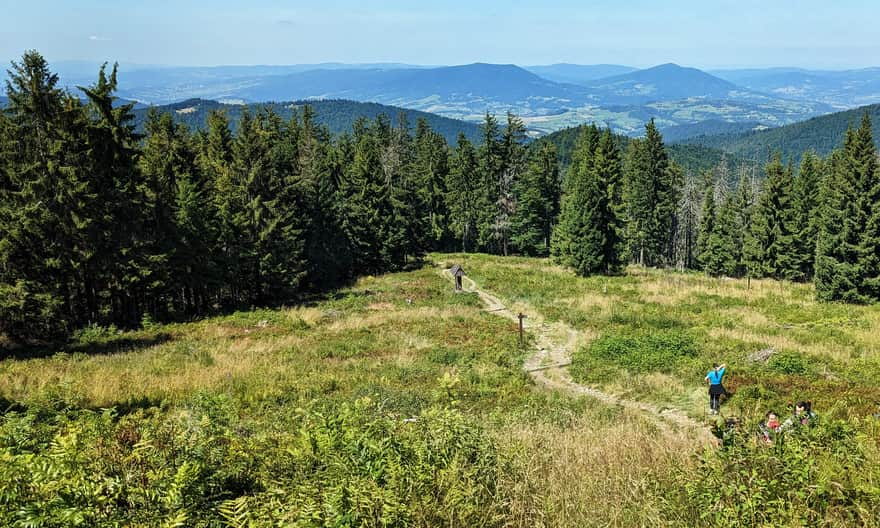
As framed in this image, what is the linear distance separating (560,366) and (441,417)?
14.5 meters

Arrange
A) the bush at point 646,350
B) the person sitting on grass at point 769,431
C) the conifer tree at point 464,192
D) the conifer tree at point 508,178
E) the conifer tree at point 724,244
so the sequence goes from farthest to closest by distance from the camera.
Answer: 1. the conifer tree at point 464,192
2. the conifer tree at point 508,178
3. the conifer tree at point 724,244
4. the bush at point 646,350
5. the person sitting on grass at point 769,431

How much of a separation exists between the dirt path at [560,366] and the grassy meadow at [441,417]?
0.49 meters

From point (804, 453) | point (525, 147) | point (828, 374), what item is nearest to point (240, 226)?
point (828, 374)

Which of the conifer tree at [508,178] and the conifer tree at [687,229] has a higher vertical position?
the conifer tree at [508,178]

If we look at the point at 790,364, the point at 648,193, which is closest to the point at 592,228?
the point at 648,193

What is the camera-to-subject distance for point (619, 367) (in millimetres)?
17812

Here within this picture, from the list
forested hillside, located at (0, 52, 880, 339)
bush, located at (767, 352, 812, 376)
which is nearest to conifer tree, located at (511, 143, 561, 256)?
forested hillside, located at (0, 52, 880, 339)

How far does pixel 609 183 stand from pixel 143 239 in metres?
40.6

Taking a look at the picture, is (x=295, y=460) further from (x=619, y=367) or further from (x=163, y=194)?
(x=163, y=194)

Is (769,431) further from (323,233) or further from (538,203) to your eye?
(538,203)

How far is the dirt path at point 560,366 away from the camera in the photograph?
12.9 meters

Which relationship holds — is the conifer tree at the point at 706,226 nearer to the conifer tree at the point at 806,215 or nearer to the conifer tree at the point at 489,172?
the conifer tree at the point at 806,215

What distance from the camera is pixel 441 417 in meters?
5.47

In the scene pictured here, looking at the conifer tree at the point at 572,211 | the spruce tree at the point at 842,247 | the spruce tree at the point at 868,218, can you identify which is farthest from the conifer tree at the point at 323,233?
the spruce tree at the point at 868,218
